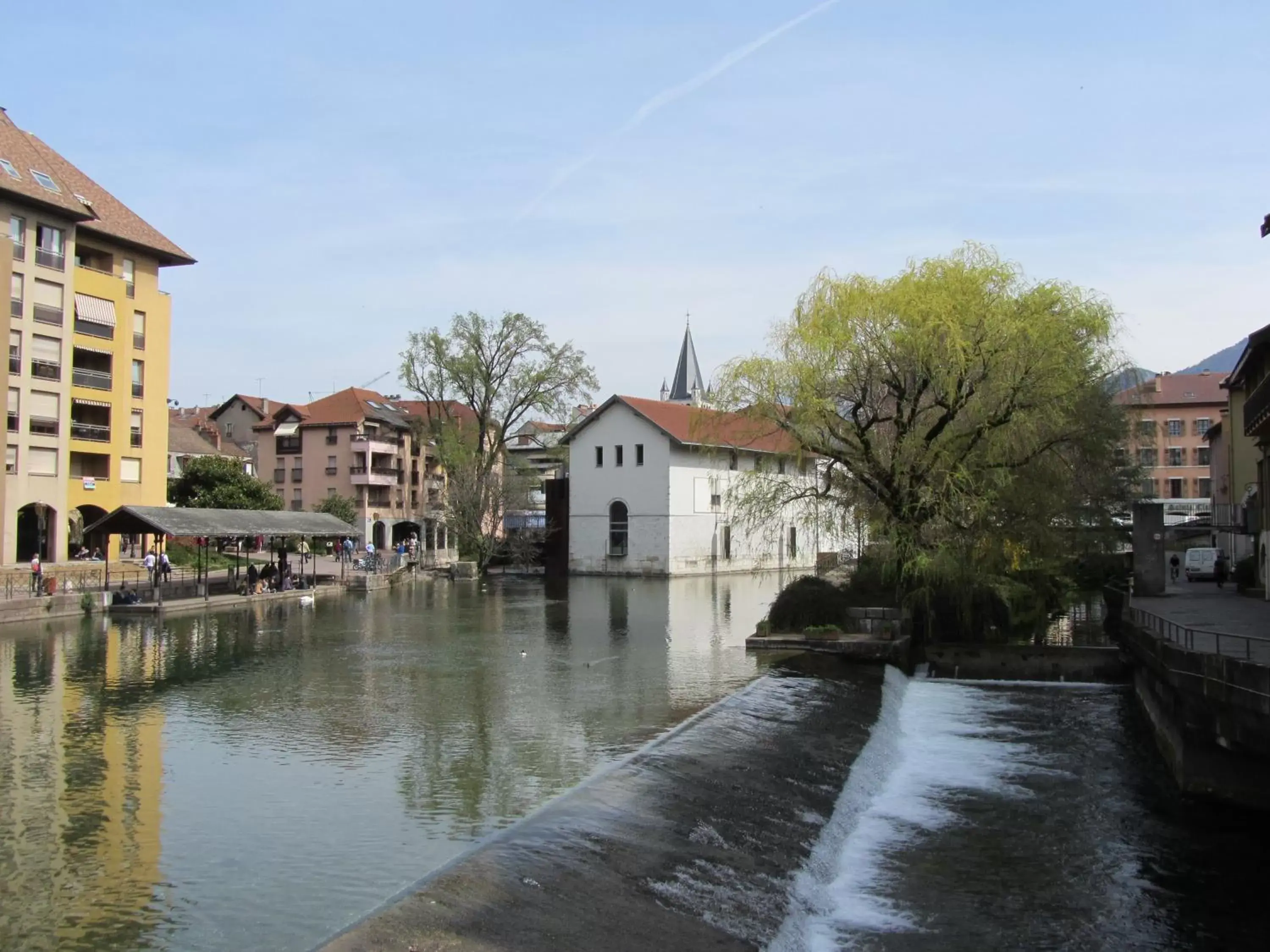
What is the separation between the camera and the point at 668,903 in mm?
9305

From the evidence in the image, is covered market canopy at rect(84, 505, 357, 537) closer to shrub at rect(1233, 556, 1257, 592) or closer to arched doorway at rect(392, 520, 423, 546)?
shrub at rect(1233, 556, 1257, 592)

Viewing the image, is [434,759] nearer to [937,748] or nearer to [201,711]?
[201,711]

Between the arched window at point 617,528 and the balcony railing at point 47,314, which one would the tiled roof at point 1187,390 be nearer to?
the arched window at point 617,528

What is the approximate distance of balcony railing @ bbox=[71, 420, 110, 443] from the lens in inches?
1948

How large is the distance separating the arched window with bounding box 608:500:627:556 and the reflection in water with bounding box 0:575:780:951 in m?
34.6


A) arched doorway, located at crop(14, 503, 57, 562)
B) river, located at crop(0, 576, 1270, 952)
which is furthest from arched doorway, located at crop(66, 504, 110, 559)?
river, located at crop(0, 576, 1270, 952)

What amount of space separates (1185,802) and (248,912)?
12.0 m

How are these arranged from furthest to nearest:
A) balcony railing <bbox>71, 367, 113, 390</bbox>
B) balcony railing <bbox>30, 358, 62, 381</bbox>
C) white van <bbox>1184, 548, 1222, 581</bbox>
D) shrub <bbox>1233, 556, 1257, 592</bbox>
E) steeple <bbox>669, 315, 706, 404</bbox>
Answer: steeple <bbox>669, 315, 706, 404</bbox> → balcony railing <bbox>71, 367, 113, 390</bbox> → balcony railing <bbox>30, 358, 62, 381</bbox> → white van <bbox>1184, 548, 1222, 581</bbox> → shrub <bbox>1233, 556, 1257, 592</bbox>

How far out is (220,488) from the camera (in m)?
61.5

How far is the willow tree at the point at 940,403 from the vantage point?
25.4m

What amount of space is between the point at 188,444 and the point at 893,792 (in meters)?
74.6

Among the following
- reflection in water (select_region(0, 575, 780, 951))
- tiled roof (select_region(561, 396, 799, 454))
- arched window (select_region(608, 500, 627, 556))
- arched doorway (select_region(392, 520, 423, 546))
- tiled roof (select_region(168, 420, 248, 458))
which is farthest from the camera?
arched doorway (select_region(392, 520, 423, 546))

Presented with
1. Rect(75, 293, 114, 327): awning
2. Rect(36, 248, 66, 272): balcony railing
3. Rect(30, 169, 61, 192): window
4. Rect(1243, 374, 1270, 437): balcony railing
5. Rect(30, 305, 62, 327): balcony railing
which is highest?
Rect(30, 169, 61, 192): window

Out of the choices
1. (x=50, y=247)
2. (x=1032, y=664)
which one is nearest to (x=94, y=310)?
(x=50, y=247)
